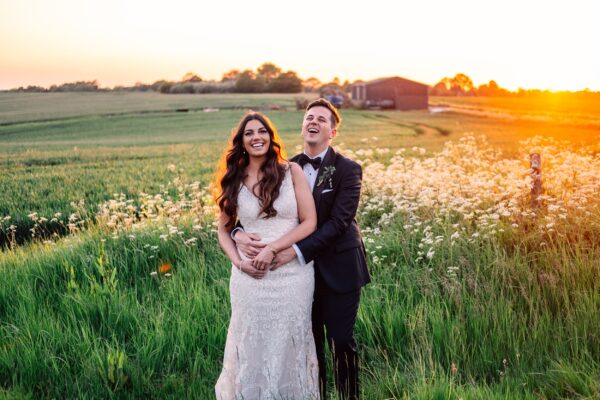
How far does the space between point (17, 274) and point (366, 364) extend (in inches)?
189

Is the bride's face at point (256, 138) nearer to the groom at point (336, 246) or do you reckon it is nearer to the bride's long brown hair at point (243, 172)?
the bride's long brown hair at point (243, 172)

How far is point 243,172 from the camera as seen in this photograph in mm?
4004

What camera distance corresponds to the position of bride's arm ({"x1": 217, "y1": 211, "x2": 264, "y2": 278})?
377 centimetres

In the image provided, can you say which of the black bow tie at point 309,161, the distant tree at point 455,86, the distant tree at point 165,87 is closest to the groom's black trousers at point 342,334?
the black bow tie at point 309,161

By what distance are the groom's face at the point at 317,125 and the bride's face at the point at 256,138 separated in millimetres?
314

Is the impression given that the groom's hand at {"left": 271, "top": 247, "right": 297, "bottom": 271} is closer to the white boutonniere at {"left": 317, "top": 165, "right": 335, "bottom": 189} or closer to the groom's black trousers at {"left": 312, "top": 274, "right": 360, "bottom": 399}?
the groom's black trousers at {"left": 312, "top": 274, "right": 360, "bottom": 399}

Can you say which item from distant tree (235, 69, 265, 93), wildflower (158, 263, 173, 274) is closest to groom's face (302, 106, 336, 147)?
wildflower (158, 263, 173, 274)

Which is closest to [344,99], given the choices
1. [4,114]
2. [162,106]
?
[162,106]

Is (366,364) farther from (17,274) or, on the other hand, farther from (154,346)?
(17,274)

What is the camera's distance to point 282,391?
3879 mm

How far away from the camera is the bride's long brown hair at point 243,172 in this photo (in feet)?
Result: 12.5

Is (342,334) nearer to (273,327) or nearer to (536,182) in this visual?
(273,327)

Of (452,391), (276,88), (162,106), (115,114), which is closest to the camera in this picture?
(452,391)

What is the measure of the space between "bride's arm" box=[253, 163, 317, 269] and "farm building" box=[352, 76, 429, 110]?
70445 mm
